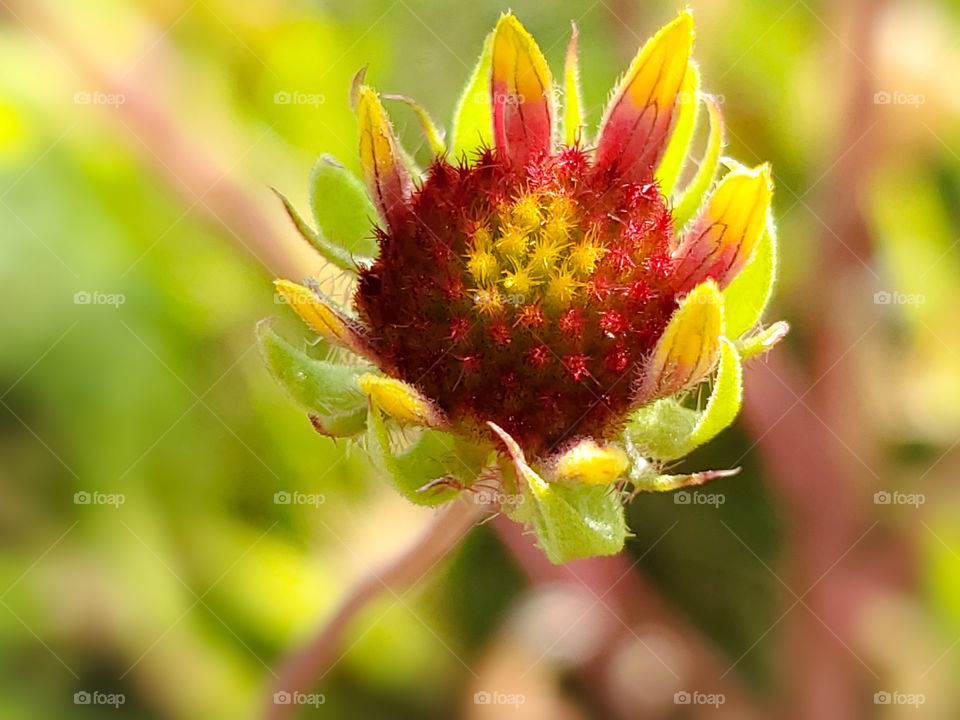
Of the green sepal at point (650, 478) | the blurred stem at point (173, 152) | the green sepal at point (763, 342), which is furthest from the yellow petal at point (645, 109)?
the blurred stem at point (173, 152)

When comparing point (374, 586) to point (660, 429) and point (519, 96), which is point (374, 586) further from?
point (519, 96)

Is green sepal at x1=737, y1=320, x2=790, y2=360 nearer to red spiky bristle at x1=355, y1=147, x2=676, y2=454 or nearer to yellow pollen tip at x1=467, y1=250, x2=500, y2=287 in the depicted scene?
red spiky bristle at x1=355, y1=147, x2=676, y2=454

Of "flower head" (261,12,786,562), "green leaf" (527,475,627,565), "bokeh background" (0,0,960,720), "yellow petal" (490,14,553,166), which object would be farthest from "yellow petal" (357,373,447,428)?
"bokeh background" (0,0,960,720)

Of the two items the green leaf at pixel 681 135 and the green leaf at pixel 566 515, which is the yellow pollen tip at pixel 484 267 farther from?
the green leaf at pixel 681 135

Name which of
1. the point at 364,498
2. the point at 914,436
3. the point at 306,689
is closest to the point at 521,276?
the point at 306,689

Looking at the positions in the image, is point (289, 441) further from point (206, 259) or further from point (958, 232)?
point (958, 232)
